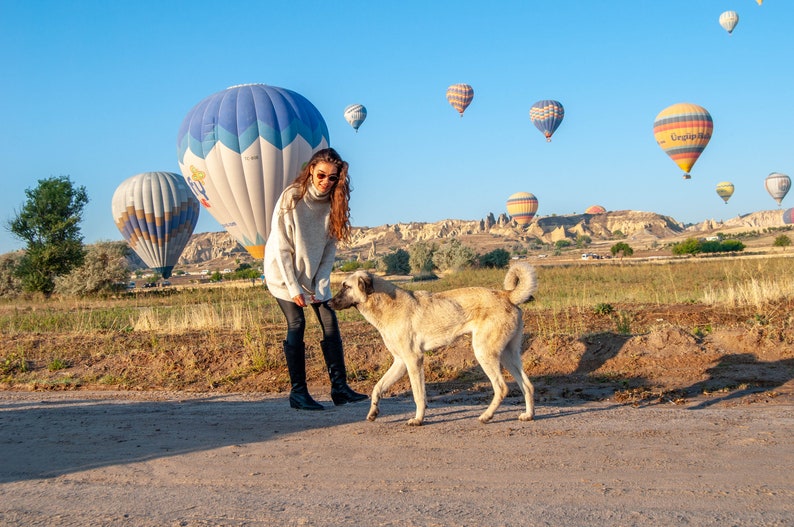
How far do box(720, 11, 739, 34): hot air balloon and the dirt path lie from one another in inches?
3106

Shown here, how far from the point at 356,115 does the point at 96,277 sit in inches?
1353

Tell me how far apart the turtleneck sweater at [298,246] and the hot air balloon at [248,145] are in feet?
88.6

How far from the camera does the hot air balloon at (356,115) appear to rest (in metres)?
72.4

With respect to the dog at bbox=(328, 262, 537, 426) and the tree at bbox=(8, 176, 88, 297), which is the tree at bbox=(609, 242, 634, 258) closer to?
the tree at bbox=(8, 176, 88, 297)

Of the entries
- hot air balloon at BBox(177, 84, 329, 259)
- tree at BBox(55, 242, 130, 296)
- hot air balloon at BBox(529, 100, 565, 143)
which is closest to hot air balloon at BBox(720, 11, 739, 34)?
hot air balloon at BBox(529, 100, 565, 143)

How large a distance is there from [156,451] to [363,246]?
175m

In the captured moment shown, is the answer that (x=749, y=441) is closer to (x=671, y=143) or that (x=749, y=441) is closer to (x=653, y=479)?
(x=653, y=479)

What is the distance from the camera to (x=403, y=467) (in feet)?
16.3

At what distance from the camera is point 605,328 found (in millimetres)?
12898

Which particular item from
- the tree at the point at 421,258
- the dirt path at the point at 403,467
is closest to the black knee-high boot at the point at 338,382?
the dirt path at the point at 403,467

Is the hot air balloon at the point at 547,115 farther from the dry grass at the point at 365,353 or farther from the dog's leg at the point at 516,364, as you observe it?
the dog's leg at the point at 516,364

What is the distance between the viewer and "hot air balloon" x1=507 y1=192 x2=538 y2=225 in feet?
316

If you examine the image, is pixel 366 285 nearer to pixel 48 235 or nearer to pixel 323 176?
pixel 323 176

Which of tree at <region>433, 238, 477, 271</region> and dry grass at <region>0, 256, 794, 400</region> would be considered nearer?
dry grass at <region>0, 256, 794, 400</region>
